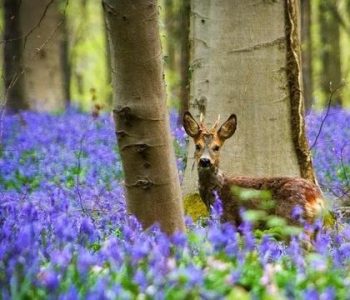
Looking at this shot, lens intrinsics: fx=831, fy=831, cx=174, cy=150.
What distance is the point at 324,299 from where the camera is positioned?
10.00ft

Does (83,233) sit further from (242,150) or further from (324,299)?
(242,150)

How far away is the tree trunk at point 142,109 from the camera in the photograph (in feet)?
16.1

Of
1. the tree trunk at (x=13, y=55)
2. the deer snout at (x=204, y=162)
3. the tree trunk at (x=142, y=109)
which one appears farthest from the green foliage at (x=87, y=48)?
the tree trunk at (x=142, y=109)

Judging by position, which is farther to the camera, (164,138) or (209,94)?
(209,94)

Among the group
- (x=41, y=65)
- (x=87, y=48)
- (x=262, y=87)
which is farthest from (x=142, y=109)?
(x=87, y=48)

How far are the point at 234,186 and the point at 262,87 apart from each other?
1.50m

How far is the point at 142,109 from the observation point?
4969 mm

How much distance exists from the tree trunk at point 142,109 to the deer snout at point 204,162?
4.14ft

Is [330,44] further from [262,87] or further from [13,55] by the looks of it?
[262,87]

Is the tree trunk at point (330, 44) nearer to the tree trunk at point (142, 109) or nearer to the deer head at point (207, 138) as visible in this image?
the deer head at point (207, 138)

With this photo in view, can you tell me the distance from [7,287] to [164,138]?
85.0 inches

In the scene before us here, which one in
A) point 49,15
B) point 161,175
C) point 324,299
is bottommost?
point 324,299

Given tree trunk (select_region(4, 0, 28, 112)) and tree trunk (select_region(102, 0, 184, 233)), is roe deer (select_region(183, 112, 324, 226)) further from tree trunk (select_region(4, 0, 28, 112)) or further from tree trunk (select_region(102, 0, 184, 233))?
tree trunk (select_region(4, 0, 28, 112))

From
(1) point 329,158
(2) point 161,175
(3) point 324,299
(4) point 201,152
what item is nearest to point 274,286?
(3) point 324,299
